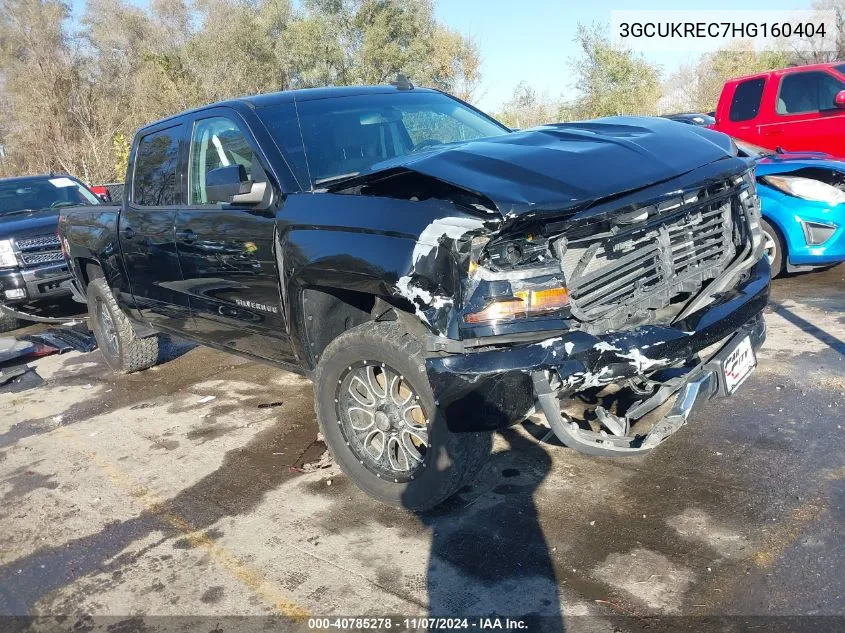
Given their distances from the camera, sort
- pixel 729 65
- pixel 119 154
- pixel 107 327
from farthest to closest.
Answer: pixel 729 65
pixel 119 154
pixel 107 327

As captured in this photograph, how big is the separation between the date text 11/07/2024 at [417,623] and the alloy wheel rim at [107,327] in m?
4.17

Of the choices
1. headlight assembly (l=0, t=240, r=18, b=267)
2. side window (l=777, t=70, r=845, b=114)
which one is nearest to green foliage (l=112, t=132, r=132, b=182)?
headlight assembly (l=0, t=240, r=18, b=267)

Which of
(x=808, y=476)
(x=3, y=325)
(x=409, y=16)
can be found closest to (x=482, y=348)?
(x=808, y=476)

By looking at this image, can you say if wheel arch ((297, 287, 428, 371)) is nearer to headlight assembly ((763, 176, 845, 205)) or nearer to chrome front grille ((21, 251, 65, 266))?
headlight assembly ((763, 176, 845, 205))

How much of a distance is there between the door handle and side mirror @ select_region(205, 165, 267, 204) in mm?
637

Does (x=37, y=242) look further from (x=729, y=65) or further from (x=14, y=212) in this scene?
(x=729, y=65)

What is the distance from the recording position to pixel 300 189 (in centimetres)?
346

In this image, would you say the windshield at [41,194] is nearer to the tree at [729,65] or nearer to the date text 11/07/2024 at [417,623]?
the date text 11/07/2024 at [417,623]

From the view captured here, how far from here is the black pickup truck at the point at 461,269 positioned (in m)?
2.65

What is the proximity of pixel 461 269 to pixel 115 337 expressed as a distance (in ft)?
14.7

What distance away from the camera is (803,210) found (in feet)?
19.8

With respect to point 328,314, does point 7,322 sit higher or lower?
lower

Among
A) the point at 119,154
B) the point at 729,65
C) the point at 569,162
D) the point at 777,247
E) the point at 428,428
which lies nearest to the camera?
the point at 569,162

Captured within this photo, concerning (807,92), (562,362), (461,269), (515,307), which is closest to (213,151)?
(461,269)
